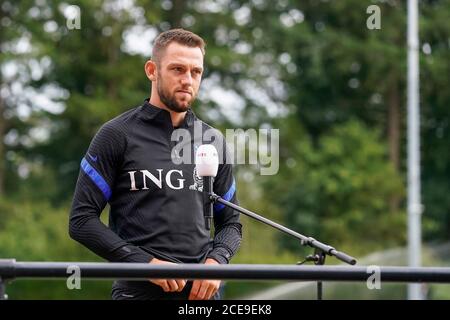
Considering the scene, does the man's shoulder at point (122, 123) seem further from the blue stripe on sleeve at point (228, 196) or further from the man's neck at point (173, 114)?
the blue stripe on sleeve at point (228, 196)

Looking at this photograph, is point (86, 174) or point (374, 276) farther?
point (86, 174)

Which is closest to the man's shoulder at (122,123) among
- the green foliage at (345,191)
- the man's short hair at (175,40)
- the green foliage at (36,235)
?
the man's short hair at (175,40)

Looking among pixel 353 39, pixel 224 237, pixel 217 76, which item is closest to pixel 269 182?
pixel 217 76

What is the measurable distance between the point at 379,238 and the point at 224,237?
95.3ft

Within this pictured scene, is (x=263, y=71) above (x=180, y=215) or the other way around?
above

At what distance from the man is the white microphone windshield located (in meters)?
0.35

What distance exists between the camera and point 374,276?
11.2ft

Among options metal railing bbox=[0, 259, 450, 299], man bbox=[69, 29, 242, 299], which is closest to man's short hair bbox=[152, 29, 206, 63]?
man bbox=[69, 29, 242, 299]

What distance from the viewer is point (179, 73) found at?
15.1ft

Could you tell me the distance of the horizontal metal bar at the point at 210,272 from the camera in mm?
3395

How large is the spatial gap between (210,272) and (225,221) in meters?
1.46

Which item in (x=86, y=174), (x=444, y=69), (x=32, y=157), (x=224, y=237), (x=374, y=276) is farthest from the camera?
(x=444, y=69)
